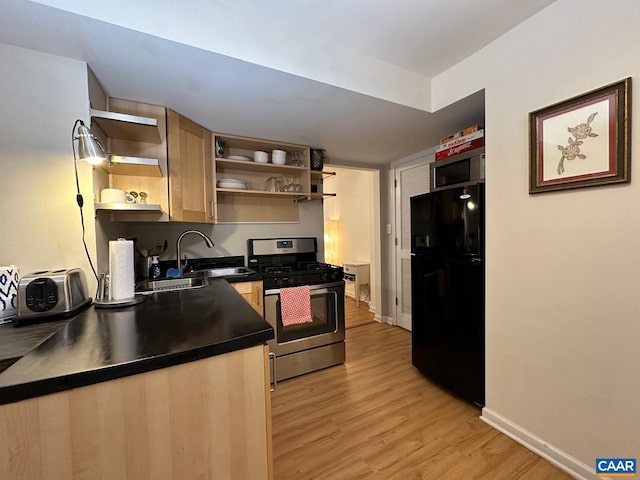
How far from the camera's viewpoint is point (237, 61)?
1.36 meters

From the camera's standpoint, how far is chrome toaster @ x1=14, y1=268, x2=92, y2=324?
1.08m

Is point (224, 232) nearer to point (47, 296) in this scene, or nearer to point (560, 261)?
point (47, 296)

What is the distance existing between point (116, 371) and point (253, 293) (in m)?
1.47

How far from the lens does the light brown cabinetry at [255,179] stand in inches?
100

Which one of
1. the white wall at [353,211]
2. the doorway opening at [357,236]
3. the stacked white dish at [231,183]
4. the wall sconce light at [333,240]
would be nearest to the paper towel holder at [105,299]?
the stacked white dish at [231,183]

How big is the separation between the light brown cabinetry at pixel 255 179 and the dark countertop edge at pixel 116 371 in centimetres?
185

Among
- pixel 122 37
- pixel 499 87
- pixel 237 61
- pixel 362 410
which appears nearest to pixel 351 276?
pixel 362 410

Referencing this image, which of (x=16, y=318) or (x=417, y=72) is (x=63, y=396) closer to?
(x=16, y=318)

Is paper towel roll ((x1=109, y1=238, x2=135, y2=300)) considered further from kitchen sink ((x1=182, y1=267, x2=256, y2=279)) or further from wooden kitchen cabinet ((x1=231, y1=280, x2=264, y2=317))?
kitchen sink ((x1=182, y1=267, x2=256, y2=279))

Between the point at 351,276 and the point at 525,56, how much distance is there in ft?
11.7

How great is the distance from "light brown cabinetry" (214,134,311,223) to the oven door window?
1.02 m

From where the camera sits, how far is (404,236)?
3.34 m

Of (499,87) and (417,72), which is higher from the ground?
(417,72)

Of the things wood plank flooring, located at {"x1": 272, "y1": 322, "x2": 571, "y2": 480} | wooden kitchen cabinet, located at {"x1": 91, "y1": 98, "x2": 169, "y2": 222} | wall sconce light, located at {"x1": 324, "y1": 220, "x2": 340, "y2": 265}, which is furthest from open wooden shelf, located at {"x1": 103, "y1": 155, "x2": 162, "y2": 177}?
wall sconce light, located at {"x1": 324, "y1": 220, "x2": 340, "y2": 265}
